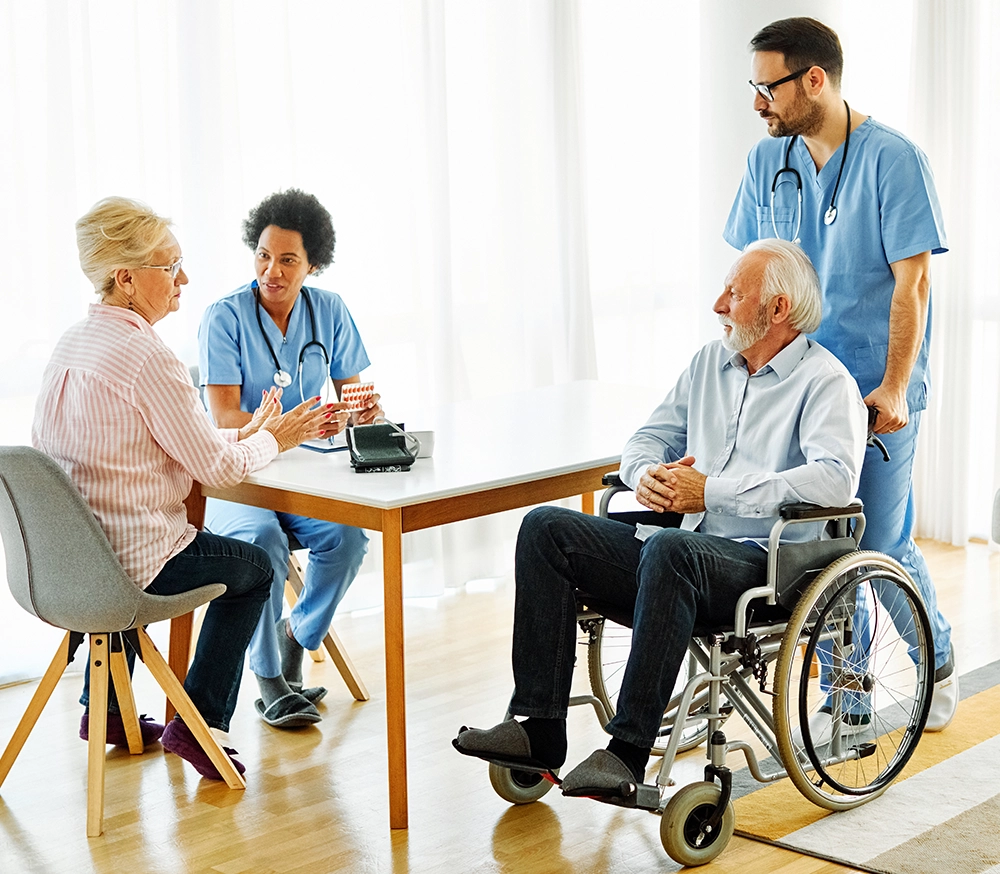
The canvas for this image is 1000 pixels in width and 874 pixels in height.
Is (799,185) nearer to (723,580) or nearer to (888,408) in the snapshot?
(888,408)

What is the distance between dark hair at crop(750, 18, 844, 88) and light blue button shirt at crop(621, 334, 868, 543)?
643 millimetres

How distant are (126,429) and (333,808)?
89 centimetres

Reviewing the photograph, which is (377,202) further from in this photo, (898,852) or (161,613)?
(898,852)

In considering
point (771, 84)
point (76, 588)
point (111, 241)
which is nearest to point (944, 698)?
point (771, 84)

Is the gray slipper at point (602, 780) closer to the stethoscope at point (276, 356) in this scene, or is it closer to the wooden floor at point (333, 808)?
the wooden floor at point (333, 808)

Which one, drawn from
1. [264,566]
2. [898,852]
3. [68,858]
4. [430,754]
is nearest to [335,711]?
[430,754]

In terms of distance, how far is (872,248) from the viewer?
298 cm

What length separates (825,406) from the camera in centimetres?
261

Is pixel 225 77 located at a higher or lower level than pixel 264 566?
higher

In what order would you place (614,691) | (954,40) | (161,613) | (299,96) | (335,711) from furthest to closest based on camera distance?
1. (954,40)
2. (299,96)
3. (614,691)
4. (335,711)
5. (161,613)

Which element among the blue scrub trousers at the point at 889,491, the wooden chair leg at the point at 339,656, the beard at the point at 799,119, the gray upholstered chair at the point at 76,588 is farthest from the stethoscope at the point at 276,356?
the blue scrub trousers at the point at 889,491

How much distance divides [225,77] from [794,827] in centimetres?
253

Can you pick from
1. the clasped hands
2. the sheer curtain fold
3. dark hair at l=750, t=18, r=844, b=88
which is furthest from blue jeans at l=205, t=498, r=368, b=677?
the sheer curtain fold

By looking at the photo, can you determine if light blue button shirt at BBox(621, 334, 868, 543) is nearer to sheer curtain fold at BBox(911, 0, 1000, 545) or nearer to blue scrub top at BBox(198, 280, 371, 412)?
blue scrub top at BBox(198, 280, 371, 412)
